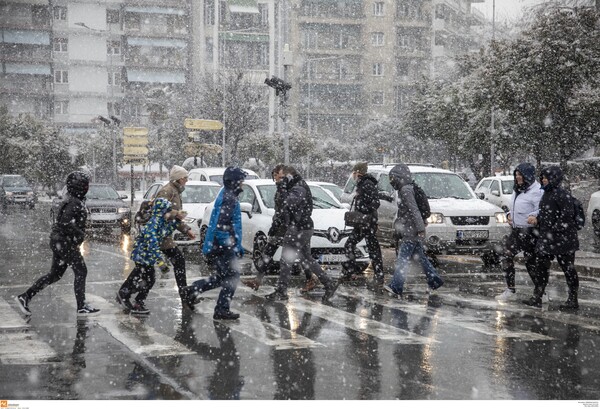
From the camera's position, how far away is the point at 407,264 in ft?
40.1

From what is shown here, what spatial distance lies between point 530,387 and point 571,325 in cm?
337

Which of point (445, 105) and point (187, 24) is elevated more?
point (187, 24)

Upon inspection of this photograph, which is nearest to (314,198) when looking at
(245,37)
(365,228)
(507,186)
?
(365,228)

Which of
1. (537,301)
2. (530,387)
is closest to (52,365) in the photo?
(530,387)

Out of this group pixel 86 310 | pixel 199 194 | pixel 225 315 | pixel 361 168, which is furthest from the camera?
pixel 199 194

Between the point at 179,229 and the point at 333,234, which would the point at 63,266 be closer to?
the point at 179,229

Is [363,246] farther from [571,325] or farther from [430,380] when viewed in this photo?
[430,380]

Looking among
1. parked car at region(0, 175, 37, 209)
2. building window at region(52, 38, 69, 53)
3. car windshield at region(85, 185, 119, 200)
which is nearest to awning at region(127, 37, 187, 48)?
building window at region(52, 38, 69, 53)

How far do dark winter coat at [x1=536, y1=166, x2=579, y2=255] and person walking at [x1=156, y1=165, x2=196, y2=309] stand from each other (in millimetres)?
4188

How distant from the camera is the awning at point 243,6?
81.8 meters

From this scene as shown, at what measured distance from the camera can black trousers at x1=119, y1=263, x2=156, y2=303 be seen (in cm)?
1078

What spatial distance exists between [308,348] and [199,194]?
1388 cm

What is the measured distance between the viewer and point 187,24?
8638cm

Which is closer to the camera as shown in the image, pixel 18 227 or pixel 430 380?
pixel 430 380
